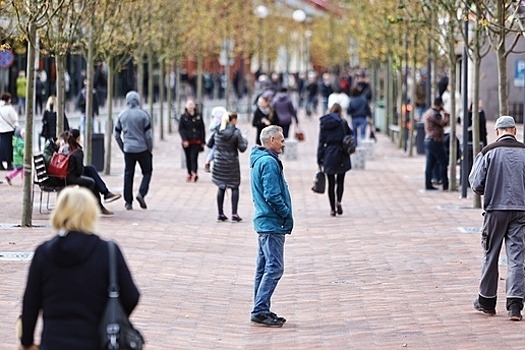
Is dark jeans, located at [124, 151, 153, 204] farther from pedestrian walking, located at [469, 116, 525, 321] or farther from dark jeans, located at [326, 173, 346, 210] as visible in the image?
pedestrian walking, located at [469, 116, 525, 321]

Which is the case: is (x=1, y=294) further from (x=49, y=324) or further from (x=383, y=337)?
(x=49, y=324)

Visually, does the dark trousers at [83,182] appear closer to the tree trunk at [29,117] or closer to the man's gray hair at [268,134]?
the tree trunk at [29,117]

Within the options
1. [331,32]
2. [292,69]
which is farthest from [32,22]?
[292,69]

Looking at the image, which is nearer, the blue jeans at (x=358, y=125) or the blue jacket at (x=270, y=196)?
the blue jacket at (x=270, y=196)

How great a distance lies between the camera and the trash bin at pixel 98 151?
84.6 feet

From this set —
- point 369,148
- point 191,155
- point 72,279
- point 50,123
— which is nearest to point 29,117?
point 50,123

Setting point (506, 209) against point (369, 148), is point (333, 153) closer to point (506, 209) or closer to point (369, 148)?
point (506, 209)

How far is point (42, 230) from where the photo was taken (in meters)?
16.9

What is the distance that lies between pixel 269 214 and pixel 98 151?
1538 centimetres

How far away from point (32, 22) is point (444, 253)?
5585mm

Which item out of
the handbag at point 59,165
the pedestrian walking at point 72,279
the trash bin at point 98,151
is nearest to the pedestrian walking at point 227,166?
the handbag at point 59,165

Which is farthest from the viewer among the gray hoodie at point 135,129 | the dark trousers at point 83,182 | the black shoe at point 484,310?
the gray hoodie at point 135,129

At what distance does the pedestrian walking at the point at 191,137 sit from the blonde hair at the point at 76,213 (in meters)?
19.0

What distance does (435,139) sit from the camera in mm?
23344
